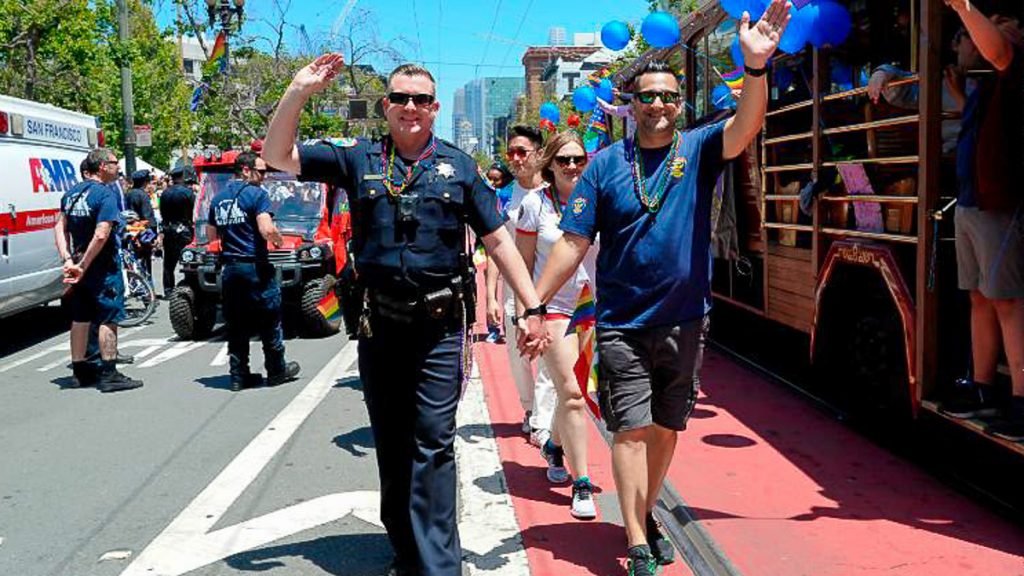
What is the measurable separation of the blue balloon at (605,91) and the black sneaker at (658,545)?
28.1 ft

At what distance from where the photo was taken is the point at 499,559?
4324mm

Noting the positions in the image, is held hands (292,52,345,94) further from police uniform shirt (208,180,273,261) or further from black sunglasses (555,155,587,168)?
police uniform shirt (208,180,273,261)

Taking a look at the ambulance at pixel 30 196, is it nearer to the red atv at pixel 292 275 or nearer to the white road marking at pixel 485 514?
the red atv at pixel 292 275

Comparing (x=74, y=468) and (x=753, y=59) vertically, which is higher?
(x=753, y=59)

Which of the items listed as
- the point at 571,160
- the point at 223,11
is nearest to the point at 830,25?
the point at 571,160

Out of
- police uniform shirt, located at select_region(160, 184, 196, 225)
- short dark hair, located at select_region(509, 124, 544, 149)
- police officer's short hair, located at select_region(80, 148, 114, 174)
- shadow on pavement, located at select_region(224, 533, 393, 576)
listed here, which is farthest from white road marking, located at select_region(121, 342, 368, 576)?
police uniform shirt, located at select_region(160, 184, 196, 225)

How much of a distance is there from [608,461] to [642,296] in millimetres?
2160

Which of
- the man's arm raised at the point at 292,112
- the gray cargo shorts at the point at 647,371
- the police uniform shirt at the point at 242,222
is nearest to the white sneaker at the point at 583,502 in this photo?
the gray cargo shorts at the point at 647,371

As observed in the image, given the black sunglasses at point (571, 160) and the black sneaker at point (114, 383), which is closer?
the black sunglasses at point (571, 160)

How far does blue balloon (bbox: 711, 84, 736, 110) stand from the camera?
7.94m

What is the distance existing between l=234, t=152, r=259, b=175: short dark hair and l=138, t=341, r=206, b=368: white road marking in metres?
2.42

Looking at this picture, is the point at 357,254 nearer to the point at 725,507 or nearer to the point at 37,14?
the point at 725,507

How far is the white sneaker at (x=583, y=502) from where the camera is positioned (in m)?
4.75

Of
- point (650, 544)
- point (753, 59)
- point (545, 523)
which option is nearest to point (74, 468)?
point (545, 523)
